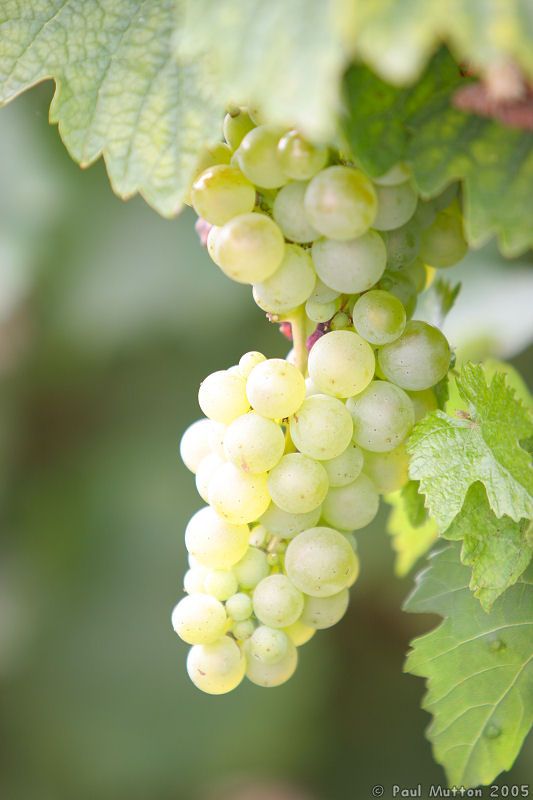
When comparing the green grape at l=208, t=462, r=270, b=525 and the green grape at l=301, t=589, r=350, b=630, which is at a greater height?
the green grape at l=208, t=462, r=270, b=525

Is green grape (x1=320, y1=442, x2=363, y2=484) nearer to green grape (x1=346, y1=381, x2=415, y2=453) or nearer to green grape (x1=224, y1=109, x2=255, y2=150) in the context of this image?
green grape (x1=346, y1=381, x2=415, y2=453)

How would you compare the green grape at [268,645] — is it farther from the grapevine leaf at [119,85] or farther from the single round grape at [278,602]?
the grapevine leaf at [119,85]

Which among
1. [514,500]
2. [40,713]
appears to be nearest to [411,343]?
[514,500]

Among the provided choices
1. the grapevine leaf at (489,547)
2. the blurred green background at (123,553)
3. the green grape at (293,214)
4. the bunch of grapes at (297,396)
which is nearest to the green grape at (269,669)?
the bunch of grapes at (297,396)

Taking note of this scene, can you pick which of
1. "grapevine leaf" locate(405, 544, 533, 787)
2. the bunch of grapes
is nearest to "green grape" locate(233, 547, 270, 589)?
the bunch of grapes

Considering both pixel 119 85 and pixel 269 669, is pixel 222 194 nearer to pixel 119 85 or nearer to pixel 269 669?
pixel 119 85

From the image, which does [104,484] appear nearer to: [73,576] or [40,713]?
[73,576]
